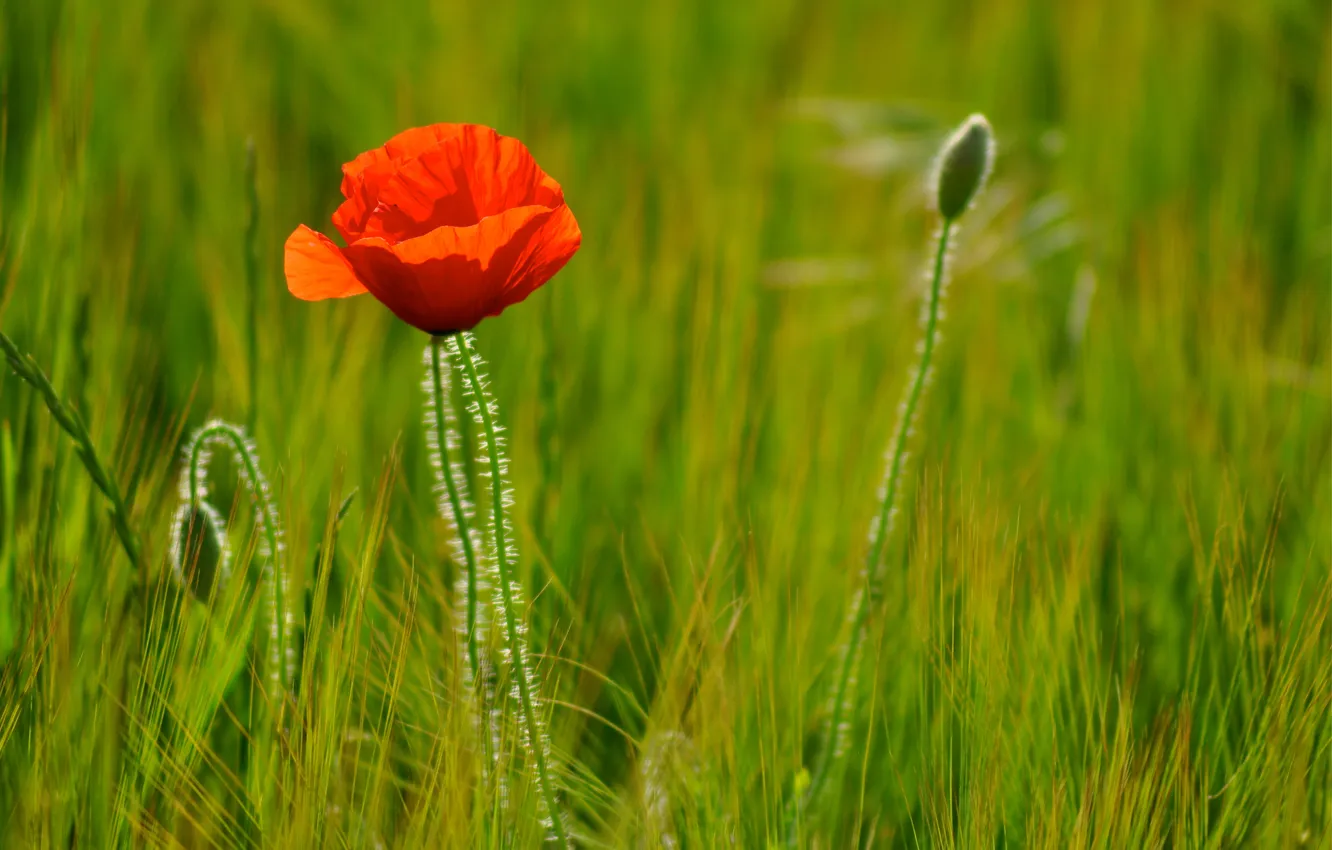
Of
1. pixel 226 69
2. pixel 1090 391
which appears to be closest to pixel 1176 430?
pixel 1090 391

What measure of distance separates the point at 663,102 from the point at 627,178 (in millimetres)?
207

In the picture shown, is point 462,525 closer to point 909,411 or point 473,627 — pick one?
point 473,627

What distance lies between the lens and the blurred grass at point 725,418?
1.93 ft

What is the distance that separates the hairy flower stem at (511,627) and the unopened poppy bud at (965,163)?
29 centimetres

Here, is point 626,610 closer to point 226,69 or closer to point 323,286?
point 323,286

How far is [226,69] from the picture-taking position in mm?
1201

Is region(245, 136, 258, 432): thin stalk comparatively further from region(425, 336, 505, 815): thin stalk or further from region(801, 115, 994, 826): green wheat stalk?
region(801, 115, 994, 826): green wheat stalk

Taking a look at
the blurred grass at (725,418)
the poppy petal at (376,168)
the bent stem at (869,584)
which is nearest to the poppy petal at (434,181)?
the poppy petal at (376,168)

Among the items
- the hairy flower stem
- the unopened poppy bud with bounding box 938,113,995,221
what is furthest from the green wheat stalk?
the hairy flower stem

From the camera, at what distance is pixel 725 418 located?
2.82 feet

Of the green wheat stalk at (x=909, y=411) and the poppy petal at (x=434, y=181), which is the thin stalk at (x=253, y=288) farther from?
the green wheat stalk at (x=909, y=411)

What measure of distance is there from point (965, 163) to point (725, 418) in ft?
0.82

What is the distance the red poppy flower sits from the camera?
52cm

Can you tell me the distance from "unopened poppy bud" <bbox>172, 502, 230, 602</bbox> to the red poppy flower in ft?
0.46
